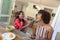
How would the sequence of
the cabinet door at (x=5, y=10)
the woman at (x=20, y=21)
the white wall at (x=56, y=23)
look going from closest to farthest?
the white wall at (x=56, y=23)
the woman at (x=20, y=21)
the cabinet door at (x=5, y=10)

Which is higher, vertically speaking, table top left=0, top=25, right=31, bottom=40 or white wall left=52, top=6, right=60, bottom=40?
white wall left=52, top=6, right=60, bottom=40

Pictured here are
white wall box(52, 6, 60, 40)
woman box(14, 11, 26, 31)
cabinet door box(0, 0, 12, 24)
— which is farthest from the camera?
cabinet door box(0, 0, 12, 24)

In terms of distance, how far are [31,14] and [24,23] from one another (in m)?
0.13

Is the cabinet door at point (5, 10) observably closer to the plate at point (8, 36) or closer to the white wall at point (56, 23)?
the plate at point (8, 36)

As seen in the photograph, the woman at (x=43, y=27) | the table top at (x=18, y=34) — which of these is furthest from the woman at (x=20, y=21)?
the woman at (x=43, y=27)

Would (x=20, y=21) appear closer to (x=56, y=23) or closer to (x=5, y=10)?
(x=5, y=10)

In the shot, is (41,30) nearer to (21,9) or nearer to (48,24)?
(48,24)

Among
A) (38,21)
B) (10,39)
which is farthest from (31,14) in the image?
(10,39)

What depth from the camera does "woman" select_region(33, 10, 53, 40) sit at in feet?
3.49

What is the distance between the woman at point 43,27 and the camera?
3.49 ft

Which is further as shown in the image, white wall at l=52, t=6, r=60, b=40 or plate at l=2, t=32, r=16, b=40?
plate at l=2, t=32, r=16, b=40

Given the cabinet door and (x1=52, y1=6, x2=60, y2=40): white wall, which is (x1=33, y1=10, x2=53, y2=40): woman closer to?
(x1=52, y1=6, x2=60, y2=40): white wall

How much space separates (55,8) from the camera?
3.43 feet

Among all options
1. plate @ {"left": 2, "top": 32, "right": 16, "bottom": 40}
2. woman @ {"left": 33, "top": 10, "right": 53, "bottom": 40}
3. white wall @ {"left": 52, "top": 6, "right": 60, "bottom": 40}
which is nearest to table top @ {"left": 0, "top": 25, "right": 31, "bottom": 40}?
plate @ {"left": 2, "top": 32, "right": 16, "bottom": 40}
